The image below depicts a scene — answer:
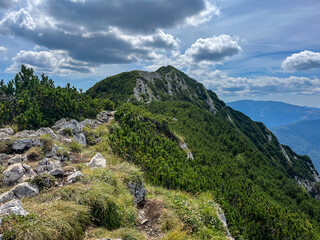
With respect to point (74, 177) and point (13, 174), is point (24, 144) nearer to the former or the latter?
point (13, 174)

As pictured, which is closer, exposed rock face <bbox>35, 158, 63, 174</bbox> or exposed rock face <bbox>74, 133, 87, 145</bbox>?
A: exposed rock face <bbox>35, 158, 63, 174</bbox>

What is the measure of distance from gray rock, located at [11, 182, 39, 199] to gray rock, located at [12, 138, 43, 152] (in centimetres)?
536

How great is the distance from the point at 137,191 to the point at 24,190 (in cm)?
470

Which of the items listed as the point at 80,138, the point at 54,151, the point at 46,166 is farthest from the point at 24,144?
the point at 80,138

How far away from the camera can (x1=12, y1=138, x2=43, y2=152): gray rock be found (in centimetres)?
1122

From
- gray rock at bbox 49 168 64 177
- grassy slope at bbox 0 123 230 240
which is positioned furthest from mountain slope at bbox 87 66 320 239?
gray rock at bbox 49 168 64 177

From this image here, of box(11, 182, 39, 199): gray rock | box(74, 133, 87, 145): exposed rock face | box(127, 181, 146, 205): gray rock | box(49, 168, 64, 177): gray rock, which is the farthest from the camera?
box(74, 133, 87, 145): exposed rock face

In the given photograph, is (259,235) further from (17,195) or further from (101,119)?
(101,119)

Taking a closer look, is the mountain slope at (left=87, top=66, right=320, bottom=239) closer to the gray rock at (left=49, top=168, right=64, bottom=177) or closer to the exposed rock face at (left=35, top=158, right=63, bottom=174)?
the exposed rock face at (left=35, top=158, right=63, bottom=174)

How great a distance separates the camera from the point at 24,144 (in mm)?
11391

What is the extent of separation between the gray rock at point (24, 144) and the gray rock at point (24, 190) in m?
5.36

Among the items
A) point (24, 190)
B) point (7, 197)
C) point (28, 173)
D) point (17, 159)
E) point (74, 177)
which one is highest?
point (17, 159)

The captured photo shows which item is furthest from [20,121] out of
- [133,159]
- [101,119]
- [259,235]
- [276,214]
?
[276,214]

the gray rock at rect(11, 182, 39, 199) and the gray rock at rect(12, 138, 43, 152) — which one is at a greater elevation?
the gray rock at rect(12, 138, 43, 152)
